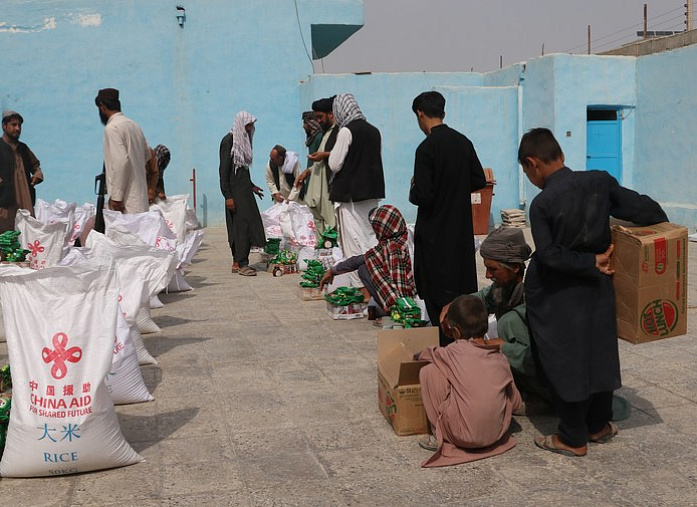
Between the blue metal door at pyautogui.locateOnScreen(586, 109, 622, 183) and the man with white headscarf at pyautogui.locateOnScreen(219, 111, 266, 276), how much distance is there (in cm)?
722

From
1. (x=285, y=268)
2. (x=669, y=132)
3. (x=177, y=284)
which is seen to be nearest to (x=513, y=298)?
(x=177, y=284)

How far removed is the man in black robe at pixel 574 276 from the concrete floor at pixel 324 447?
342mm

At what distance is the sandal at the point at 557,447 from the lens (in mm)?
3514

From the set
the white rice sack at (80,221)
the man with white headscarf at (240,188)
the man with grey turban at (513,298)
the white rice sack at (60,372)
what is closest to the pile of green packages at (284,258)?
the man with white headscarf at (240,188)

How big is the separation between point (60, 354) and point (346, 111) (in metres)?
4.38

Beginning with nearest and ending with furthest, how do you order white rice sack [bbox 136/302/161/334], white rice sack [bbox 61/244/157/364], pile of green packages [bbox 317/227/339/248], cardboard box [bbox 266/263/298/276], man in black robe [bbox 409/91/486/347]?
man in black robe [bbox 409/91/486/347]
white rice sack [bbox 61/244/157/364]
white rice sack [bbox 136/302/161/334]
pile of green packages [bbox 317/227/339/248]
cardboard box [bbox 266/263/298/276]

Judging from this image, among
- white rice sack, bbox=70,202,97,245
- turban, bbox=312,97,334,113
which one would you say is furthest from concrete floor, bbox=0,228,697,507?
white rice sack, bbox=70,202,97,245

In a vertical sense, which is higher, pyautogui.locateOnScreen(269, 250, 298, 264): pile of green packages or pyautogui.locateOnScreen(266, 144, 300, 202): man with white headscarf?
pyautogui.locateOnScreen(266, 144, 300, 202): man with white headscarf

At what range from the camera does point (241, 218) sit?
9.27m

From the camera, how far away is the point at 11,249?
824 centimetres

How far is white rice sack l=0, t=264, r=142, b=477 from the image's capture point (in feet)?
11.0

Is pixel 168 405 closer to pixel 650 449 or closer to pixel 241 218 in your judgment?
pixel 650 449

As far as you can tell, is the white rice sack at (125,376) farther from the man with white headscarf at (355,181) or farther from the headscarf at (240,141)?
→ the headscarf at (240,141)

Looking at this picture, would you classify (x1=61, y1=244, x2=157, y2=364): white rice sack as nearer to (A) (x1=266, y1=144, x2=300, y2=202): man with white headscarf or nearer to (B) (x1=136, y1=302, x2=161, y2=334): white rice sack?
(B) (x1=136, y1=302, x2=161, y2=334): white rice sack
